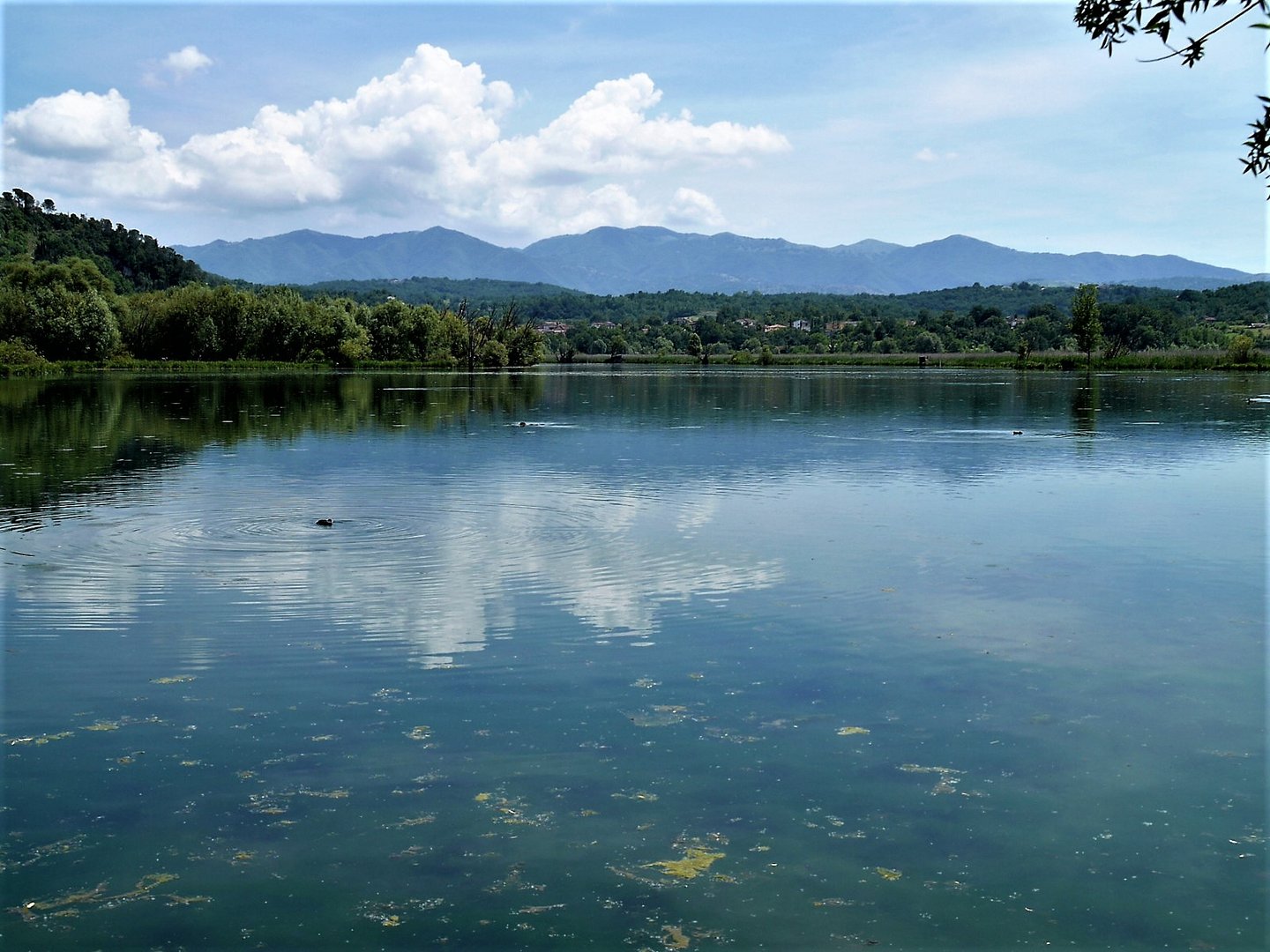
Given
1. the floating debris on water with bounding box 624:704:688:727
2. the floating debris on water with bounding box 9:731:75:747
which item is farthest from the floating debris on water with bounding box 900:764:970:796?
the floating debris on water with bounding box 9:731:75:747

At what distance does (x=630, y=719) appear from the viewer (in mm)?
11383

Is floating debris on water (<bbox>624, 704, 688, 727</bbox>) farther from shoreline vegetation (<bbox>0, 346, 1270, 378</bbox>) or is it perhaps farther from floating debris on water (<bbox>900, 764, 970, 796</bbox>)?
shoreline vegetation (<bbox>0, 346, 1270, 378</bbox>)

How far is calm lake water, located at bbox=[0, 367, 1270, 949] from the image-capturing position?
7891mm

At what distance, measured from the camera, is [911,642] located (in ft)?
47.0

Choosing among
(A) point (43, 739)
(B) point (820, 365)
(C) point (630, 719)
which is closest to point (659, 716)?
(C) point (630, 719)

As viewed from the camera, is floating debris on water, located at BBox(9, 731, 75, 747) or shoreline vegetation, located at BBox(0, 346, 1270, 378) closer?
floating debris on water, located at BBox(9, 731, 75, 747)

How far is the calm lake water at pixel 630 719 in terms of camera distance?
7.89 meters

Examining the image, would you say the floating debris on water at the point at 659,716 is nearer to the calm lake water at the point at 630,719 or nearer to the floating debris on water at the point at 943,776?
the calm lake water at the point at 630,719

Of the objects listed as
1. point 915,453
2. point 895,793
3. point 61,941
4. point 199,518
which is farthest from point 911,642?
point 915,453

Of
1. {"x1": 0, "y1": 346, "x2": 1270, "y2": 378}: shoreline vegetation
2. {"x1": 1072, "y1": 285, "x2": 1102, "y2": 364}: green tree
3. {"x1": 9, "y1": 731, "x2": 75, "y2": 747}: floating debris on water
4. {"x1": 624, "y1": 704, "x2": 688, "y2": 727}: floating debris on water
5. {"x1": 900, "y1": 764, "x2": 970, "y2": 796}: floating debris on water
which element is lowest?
{"x1": 9, "y1": 731, "x2": 75, "y2": 747}: floating debris on water

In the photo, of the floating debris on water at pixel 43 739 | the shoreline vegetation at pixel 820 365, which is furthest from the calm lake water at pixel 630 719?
the shoreline vegetation at pixel 820 365

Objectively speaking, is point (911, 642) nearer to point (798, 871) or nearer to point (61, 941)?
point (798, 871)

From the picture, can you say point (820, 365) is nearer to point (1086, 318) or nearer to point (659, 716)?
point (1086, 318)

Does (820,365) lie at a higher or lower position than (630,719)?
higher
